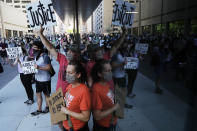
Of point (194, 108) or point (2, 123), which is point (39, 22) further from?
point (194, 108)

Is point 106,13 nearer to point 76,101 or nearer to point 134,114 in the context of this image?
point 134,114

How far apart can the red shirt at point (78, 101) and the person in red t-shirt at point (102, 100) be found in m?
0.10

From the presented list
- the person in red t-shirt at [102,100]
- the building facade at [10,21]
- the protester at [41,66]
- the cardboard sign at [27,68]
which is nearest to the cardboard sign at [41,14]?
the protester at [41,66]

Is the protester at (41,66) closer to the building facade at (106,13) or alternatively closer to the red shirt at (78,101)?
the red shirt at (78,101)

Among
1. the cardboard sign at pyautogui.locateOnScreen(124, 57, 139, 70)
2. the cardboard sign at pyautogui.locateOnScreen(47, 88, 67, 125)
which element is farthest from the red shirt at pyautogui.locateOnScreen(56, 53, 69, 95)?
the cardboard sign at pyautogui.locateOnScreen(124, 57, 139, 70)

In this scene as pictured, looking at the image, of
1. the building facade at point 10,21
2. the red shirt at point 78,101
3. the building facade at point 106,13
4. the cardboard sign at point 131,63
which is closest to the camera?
the red shirt at point 78,101

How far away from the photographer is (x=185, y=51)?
1.48 m

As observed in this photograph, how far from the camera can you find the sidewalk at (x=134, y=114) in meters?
3.57

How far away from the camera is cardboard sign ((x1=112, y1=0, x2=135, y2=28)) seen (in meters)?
3.79

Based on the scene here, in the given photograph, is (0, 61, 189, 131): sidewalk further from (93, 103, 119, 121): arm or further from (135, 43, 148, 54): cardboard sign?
(93, 103, 119, 121): arm

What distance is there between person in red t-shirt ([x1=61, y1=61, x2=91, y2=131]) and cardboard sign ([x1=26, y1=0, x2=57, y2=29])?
215cm

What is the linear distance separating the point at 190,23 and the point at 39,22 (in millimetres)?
3051

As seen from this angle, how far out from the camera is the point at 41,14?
3.71 metres

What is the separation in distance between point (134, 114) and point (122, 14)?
2.40 m
